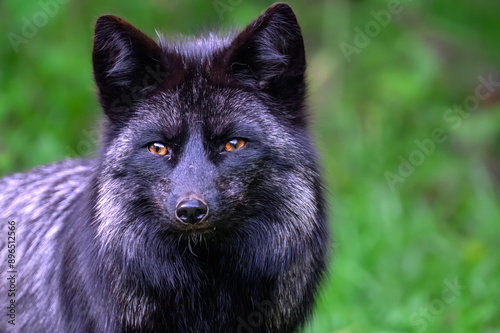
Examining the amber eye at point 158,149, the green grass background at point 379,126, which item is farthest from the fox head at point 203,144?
the green grass background at point 379,126

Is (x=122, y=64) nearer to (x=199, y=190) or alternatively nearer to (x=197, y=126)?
(x=197, y=126)

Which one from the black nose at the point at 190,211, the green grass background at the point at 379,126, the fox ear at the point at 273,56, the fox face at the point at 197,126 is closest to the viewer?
the black nose at the point at 190,211

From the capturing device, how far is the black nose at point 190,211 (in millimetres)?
3592

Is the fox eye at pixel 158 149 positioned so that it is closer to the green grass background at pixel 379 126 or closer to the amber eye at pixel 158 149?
the amber eye at pixel 158 149

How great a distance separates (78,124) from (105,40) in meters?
4.33

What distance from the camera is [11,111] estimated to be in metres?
7.65

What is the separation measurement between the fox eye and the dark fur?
A: 0.10ft

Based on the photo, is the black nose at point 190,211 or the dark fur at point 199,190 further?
the dark fur at point 199,190

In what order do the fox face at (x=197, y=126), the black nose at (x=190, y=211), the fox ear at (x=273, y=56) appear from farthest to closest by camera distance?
the fox ear at (x=273, y=56)
the fox face at (x=197, y=126)
the black nose at (x=190, y=211)

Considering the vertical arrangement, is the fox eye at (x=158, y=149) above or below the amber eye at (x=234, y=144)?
below

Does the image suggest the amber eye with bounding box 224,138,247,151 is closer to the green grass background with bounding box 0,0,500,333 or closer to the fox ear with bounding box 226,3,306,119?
the fox ear with bounding box 226,3,306,119

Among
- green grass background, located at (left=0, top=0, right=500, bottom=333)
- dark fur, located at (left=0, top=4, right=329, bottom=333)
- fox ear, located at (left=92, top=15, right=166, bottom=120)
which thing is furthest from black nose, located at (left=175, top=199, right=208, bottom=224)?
green grass background, located at (left=0, top=0, right=500, bottom=333)

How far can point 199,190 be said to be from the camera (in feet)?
12.1

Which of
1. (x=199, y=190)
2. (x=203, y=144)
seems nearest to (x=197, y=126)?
(x=203, y=144)
